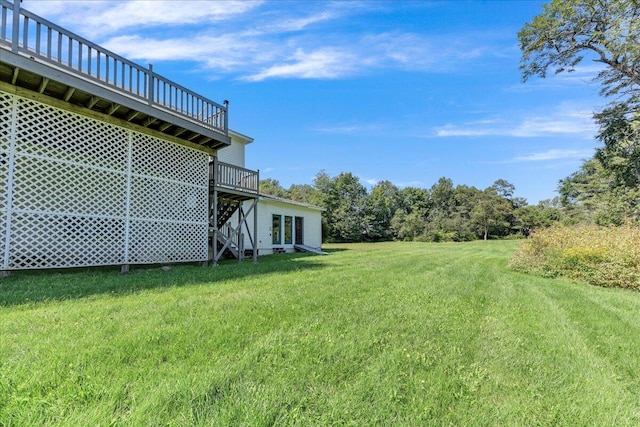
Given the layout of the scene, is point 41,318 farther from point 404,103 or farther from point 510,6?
point 404,103

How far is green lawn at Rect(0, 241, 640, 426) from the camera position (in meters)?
1.83

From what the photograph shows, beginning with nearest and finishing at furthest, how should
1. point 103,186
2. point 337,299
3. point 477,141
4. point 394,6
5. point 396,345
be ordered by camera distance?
point 396,345, point 337,299, point 103,186, point 394,6, point 477,141

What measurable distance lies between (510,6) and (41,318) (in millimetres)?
15769

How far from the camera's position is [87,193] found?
262 inches

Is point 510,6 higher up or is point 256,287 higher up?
point 510,6

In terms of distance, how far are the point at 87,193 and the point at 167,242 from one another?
2109 millimetres

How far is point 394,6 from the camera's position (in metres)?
9.45

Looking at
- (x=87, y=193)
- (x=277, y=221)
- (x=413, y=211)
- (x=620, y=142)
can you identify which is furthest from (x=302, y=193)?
(x=87, y=193)

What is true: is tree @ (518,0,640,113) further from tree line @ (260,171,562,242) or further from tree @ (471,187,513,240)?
tree @ (471,187,513,240)

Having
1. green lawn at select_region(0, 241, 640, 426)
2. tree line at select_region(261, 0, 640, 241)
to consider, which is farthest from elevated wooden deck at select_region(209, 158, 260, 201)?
tree line at select_region(261, 0, 640, 241)

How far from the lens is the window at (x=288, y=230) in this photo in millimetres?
16953

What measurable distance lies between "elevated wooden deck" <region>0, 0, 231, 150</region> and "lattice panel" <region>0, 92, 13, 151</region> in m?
0.18

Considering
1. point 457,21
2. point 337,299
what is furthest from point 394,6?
point 337,299

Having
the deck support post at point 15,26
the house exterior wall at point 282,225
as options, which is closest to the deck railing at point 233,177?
the house exterior wall at point 282,225
